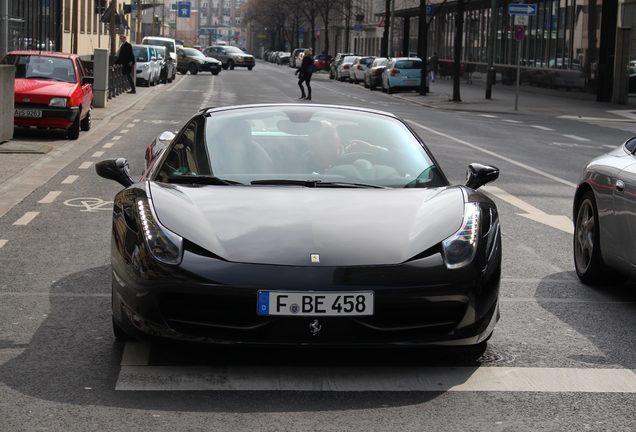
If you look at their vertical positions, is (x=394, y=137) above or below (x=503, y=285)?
above

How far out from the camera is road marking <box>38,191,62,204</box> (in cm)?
1273

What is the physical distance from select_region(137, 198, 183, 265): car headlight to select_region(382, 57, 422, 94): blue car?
4754 centimetres

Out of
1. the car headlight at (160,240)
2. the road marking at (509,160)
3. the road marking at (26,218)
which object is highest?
the car headlight at (160,240)

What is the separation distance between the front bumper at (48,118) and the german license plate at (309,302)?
51.8 feet

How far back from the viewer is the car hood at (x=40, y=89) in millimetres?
20594

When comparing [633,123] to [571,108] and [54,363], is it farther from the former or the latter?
[54,363]

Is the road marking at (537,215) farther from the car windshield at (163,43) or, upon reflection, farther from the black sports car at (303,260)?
the car windshield at (163,43)

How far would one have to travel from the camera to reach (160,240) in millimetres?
5816

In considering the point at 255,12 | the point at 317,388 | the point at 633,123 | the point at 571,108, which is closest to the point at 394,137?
the point at 317,388

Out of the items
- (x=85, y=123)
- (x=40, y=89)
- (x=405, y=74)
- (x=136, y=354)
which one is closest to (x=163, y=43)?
(x=405, y=74)

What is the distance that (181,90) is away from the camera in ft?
157

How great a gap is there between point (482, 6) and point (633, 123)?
135 ft

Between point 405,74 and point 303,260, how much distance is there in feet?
158

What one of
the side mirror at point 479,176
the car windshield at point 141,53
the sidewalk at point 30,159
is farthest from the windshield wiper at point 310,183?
the car windshield at point 141,53
